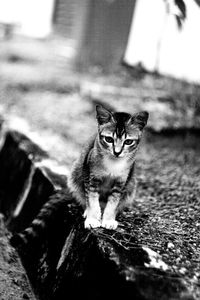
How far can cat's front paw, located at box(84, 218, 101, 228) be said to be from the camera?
8.64 ft

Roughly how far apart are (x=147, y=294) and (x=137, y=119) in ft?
4.28

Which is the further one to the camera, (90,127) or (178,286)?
(90,127)

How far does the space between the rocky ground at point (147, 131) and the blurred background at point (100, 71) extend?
0.07 feet

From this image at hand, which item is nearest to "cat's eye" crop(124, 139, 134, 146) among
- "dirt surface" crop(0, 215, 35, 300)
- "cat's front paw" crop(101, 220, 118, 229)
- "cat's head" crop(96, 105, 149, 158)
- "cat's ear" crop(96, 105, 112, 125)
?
"cat's head" crop(96, 105, 149, 158)

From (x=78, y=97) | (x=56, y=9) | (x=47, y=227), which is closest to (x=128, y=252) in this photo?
(x=47, y=227)

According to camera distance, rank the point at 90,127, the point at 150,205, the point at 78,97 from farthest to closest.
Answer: the point at 78,97 → the point at 90,127 → the point at 150,205

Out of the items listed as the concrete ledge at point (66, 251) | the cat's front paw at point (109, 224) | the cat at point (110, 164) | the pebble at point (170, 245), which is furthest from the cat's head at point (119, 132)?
the pebble at point (170, 245)

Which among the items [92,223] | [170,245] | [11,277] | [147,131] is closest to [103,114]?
[92,223]

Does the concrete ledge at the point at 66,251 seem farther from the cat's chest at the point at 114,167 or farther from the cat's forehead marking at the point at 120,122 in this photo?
the cat's forehead marking at the point at 120,122

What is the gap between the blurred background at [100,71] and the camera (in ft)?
18.8

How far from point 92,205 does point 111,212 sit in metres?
0.16

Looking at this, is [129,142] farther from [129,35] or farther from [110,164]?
[129,35]

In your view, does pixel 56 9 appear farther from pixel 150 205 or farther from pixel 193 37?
pixel 150 205

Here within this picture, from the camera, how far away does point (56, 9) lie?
14.1 metres
